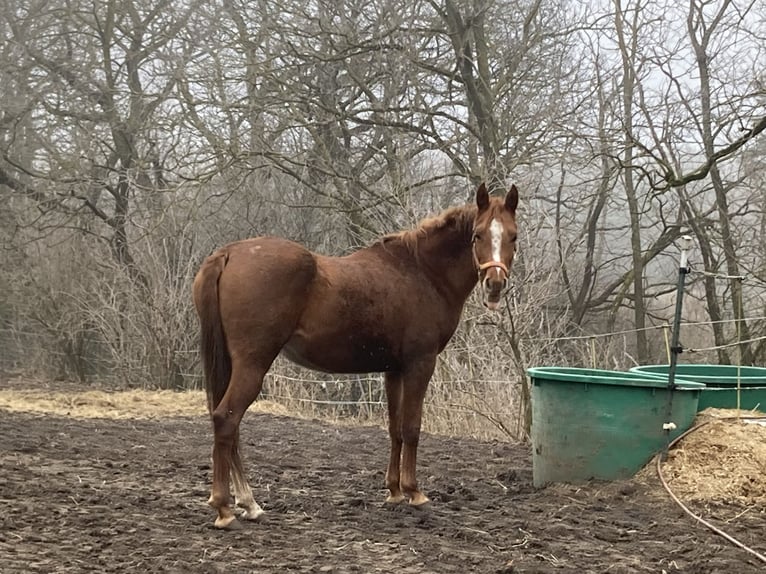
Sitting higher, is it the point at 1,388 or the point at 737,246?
the point at 737,246

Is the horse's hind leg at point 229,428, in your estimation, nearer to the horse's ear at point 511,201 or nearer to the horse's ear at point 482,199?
the horse's ear at point 482,199

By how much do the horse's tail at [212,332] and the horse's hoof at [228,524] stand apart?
0.58 metres

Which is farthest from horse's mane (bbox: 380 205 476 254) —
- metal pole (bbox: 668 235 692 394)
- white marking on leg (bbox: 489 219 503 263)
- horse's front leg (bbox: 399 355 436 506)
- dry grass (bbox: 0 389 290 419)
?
dry grass (bbox: 0 389 290 419)

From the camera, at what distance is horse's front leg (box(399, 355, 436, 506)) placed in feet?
15.7

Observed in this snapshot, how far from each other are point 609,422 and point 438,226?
166cm

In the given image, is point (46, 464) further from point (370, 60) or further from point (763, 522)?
point (370, 60)

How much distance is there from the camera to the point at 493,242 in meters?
4.55

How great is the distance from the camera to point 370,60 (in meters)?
12.6

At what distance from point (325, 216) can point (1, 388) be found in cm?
632

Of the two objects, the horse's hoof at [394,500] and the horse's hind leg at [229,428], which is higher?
the horse's hind leg at [229,428]

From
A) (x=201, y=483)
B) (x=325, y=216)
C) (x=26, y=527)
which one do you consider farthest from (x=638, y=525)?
(x=325, y=216)

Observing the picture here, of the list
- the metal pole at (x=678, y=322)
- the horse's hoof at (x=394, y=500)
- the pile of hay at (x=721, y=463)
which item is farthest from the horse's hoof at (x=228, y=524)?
the metal pole at (x=678, y=322)

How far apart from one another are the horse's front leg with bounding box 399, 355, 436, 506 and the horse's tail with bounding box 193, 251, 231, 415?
3.61ft

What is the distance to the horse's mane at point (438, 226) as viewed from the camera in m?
4.94
